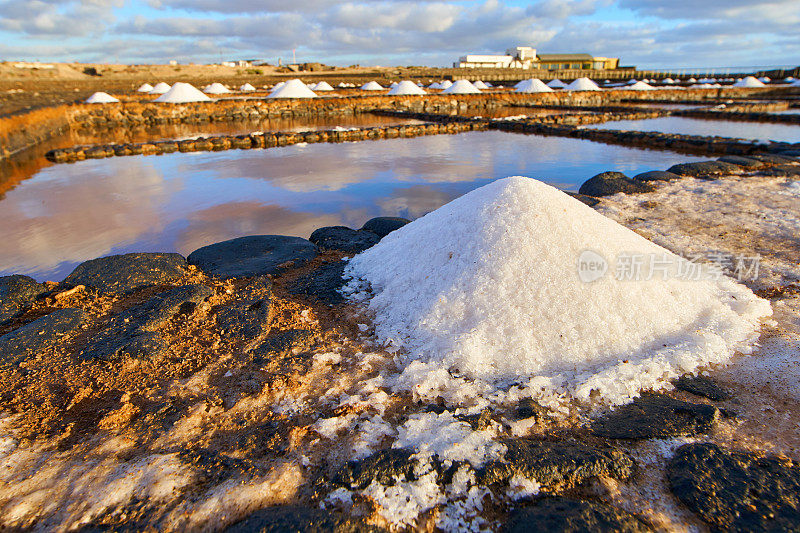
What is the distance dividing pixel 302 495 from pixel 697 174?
5606mm

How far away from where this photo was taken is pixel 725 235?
3.18 meters

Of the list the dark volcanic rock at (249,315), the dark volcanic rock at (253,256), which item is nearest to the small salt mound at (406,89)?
the dark volcanic rock at (253,256)

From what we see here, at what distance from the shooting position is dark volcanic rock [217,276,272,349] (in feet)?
6.64

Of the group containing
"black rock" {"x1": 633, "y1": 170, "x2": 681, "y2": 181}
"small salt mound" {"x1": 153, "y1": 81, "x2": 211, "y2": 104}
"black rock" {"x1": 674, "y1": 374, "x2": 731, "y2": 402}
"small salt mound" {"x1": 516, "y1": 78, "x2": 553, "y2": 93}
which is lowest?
"black rock" {"x1": 674, "y1": 374, "x2": 731, "y2": 402}

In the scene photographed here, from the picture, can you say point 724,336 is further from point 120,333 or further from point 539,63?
point 539,63

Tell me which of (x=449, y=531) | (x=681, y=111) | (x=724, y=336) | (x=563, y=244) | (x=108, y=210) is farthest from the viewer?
(x=681, y=111)

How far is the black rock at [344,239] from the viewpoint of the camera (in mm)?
3189

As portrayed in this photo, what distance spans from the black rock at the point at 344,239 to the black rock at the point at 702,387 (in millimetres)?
2074

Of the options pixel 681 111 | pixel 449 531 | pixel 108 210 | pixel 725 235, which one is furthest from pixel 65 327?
pixel 681 111

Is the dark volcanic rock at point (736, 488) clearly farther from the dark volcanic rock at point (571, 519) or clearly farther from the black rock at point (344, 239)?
the black rock at point (344, 239)

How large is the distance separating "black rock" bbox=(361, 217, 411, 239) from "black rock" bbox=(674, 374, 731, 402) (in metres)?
2.25

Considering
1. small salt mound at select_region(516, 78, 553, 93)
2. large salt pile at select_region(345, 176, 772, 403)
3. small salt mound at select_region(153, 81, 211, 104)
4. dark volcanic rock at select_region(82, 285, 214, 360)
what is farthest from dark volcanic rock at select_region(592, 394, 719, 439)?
small salt mound at select_region(516, 78, 553, 93)

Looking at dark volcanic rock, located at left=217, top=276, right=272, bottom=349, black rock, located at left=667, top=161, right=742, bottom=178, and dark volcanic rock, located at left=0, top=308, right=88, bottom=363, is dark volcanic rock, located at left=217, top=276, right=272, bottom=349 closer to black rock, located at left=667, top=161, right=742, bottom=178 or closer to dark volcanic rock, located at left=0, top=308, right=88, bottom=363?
dark volcanic rock, located at left=0, top=308, right=88, bottom=363

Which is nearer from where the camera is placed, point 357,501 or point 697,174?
point 357,501
